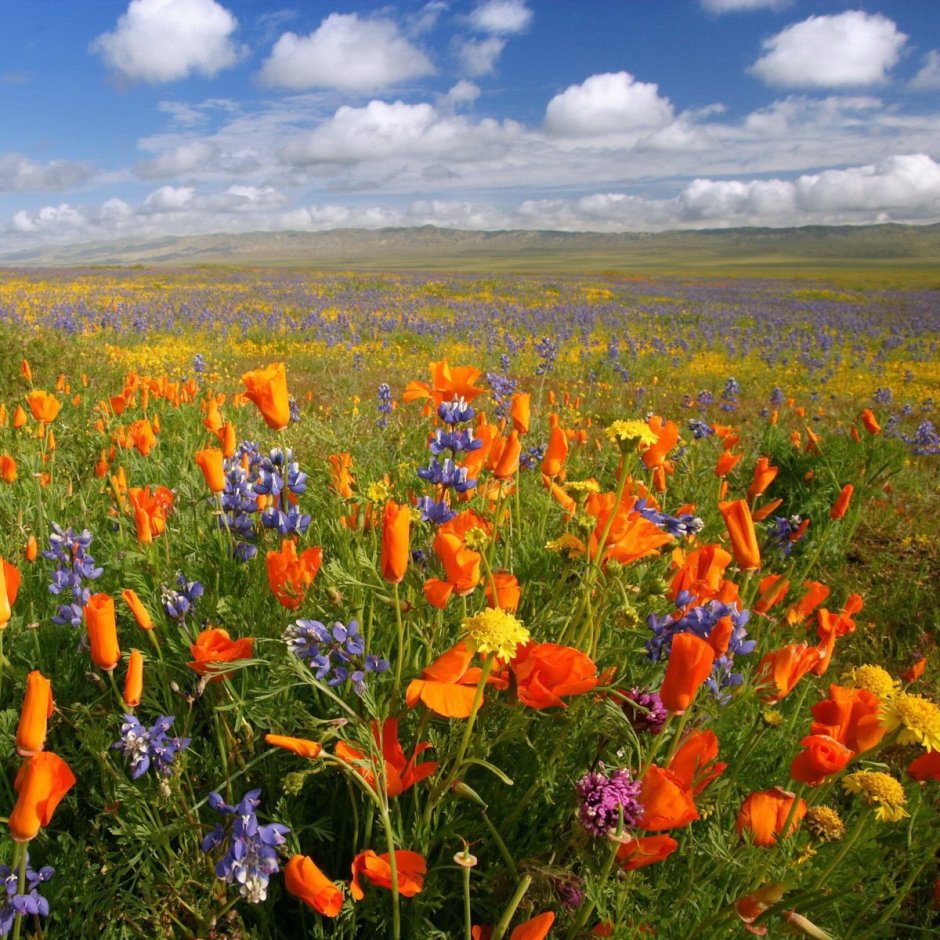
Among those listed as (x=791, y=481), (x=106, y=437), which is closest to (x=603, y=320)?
(x=791, y=481)

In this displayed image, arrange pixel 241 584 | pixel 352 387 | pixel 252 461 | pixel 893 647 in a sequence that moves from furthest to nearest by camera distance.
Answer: pixel 352 387 → pixel 893 647 → pixel 252 461 → pixel 241 584

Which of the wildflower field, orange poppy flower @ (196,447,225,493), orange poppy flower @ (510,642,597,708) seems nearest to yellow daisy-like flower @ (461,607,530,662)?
the wildflower field

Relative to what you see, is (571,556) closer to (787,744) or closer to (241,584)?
(787,744)

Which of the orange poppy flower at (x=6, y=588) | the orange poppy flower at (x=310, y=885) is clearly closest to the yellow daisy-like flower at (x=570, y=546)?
the orange poppy flower at (x=310, y=885)

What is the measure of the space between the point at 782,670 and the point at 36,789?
1280mm

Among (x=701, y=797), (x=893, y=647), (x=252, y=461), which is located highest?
(x=252, y=461)

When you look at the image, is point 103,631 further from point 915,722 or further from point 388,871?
point 915,722

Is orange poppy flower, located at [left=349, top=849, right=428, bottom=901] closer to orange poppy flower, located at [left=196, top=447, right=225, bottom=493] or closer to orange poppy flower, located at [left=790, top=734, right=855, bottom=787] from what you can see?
orange poppy flower, located at [left=790, top=734, right=855, bottom=787]

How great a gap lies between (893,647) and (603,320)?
1458cm

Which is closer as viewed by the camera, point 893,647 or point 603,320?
point 893,647

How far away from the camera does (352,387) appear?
729 cm

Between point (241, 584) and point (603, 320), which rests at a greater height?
point (603, 320)

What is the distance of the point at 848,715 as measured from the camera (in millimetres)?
1069

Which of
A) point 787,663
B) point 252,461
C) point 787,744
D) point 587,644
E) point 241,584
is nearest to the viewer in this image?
point 787,663
